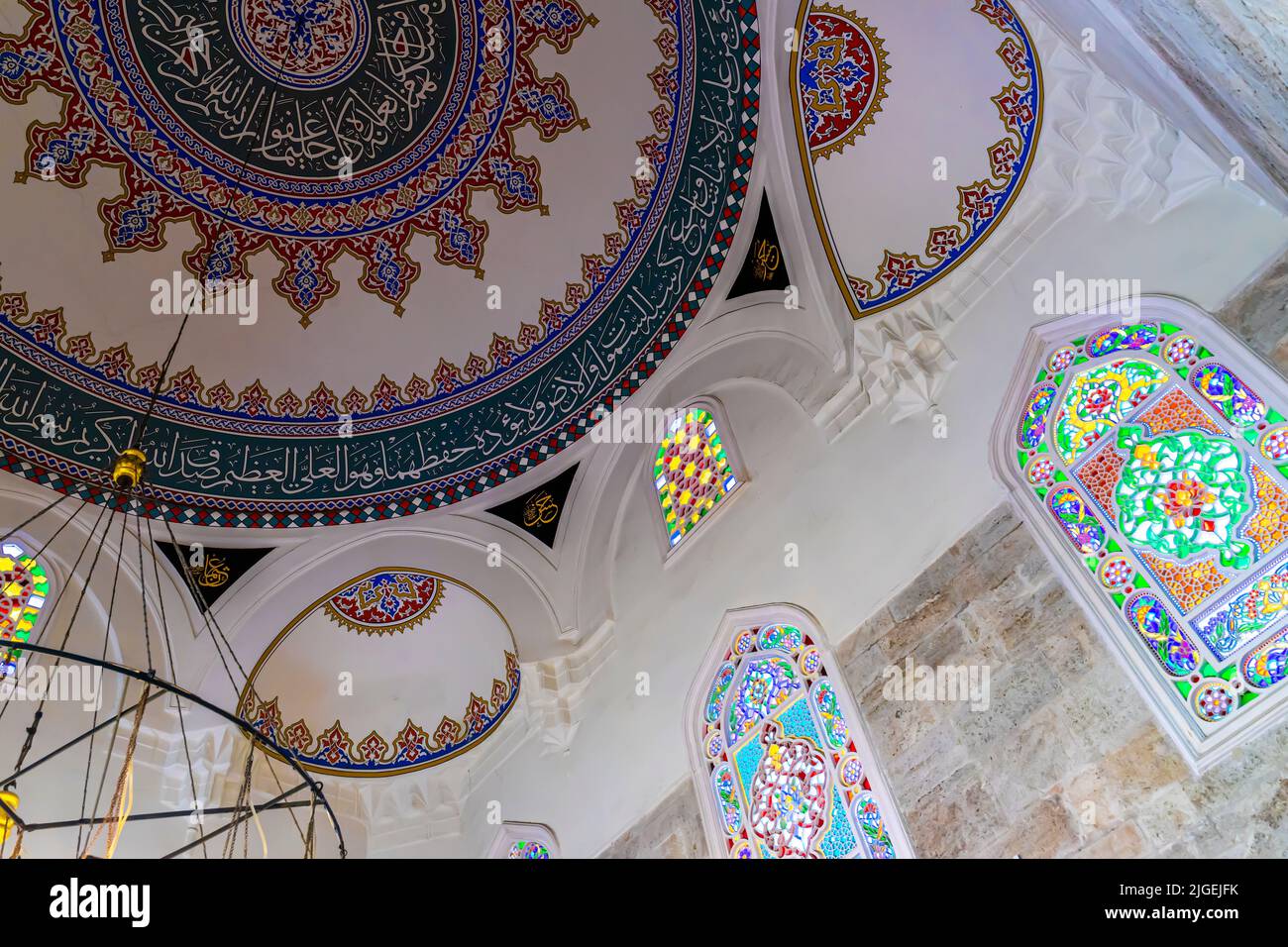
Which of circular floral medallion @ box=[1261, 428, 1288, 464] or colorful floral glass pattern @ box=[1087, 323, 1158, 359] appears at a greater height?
colorful floral glass pattern @ box=[1087, 323, 1158, 359]

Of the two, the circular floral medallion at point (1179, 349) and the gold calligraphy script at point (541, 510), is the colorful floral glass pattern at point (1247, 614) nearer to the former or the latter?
the circular floral medallion at point (1179, 349)

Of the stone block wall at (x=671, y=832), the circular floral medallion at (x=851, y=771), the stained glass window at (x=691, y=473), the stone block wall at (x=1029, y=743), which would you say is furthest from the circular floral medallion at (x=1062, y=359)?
the stone block wall at (x=671, y=832)

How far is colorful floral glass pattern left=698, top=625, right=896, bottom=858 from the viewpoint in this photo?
497cm

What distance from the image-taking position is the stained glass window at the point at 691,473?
23.0 ft

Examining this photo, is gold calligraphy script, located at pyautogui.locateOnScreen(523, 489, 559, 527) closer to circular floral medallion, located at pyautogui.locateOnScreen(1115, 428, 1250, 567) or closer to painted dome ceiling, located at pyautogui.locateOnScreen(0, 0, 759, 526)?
painted dome ceiling, located at pyautogui.locateOnScreen(0, 0, 759, 526)

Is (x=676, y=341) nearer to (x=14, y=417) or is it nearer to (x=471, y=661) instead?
(x=471, y=661)

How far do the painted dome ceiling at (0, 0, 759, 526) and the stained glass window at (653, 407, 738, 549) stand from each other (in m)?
0.52

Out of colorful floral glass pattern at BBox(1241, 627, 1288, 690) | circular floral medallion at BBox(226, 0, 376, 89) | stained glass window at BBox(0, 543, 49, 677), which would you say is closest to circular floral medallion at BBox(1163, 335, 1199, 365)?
colorful floral glass pattern at BBox(1241, 627, 1288, 690)

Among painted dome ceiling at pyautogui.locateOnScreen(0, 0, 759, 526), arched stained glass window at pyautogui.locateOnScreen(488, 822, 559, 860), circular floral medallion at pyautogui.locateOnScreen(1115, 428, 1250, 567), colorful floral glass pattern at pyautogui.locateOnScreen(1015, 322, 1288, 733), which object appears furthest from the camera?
painted dome ceiling at pyautogui.locateOnScreen(0, 0, 759, 526)

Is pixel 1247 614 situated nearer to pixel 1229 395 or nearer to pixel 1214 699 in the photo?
pixel 1214 699

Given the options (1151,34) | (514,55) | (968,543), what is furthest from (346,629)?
(1151,34)

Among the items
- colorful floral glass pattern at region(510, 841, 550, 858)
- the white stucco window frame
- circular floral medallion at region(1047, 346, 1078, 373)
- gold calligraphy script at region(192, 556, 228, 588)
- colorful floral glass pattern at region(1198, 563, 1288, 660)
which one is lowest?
colorful floral glass pattern at region(1198, 563, 1288, 660)

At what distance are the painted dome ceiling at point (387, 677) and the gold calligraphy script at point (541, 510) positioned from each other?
29.9 inches

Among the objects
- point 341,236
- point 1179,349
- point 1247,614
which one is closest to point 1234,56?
point 1179,349
